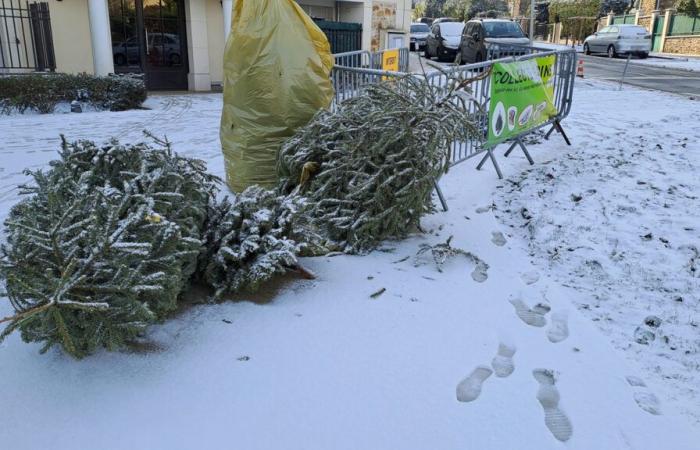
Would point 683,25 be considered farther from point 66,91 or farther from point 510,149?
A: point 66,91

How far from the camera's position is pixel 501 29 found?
20.6 m

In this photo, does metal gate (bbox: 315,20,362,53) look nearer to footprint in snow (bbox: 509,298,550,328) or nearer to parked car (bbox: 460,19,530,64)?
parked car (bbox: 460,19,530,64)

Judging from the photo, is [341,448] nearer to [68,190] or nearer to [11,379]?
[11,379]

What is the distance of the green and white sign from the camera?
5.91 metres

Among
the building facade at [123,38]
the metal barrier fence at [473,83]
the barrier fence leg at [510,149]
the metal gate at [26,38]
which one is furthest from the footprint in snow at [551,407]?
the metal gate at [26,38]

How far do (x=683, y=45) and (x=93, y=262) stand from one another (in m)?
36.2

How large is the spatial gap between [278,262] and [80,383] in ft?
3.77

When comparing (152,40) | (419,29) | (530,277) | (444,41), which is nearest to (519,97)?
(530,277)

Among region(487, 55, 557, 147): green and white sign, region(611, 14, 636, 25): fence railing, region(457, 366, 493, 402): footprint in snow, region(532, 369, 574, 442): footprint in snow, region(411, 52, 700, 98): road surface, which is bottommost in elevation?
region(532, 369, 574, 442): footprint in snow

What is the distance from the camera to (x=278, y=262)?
3.17 meters

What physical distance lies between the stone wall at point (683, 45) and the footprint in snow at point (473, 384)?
112 ft

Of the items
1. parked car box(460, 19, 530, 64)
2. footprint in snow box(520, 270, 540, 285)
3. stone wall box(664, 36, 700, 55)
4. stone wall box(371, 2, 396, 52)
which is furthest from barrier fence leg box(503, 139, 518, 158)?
stone wall box(664, 36, 700, 55)

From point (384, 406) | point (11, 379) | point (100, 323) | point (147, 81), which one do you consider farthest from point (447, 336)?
point (147, 81)

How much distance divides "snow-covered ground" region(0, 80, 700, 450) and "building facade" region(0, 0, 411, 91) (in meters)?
8.88
